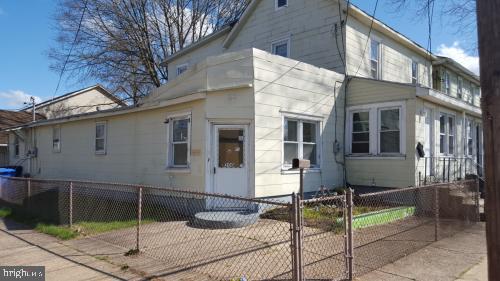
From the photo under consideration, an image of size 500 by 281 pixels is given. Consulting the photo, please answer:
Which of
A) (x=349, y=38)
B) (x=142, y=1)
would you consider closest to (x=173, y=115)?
(x=349, y=38)

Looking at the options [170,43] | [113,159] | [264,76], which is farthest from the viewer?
[170,43]

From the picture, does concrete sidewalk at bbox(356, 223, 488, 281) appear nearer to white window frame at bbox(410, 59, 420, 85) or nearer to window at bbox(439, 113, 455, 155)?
window at bbox(439, 113, 455, 155)

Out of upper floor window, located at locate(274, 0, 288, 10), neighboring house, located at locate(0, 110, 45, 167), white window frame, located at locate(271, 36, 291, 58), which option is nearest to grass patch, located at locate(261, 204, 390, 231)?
white window frame, located at locate(271, 36, 291, 58)

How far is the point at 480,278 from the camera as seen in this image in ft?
18.2

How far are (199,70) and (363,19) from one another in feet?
23.5

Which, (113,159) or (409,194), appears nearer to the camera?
(409,194)

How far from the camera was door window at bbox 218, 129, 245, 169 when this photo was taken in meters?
10.3

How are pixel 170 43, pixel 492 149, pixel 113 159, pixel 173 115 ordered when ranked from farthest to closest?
pixel 170 43 → pixel 113 159 → pixel 173 115 → pixel 492 149

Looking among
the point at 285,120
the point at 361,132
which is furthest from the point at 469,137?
the point at 285,120

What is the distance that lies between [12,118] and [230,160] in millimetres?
27869

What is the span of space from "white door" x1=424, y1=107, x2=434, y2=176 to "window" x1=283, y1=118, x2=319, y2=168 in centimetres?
346

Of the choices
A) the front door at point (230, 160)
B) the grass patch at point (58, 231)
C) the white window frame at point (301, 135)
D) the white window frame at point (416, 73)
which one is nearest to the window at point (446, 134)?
the white window frame at point (416, 73)

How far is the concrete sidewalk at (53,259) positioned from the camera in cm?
559

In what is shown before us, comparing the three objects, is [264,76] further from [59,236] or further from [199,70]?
[59,236]
